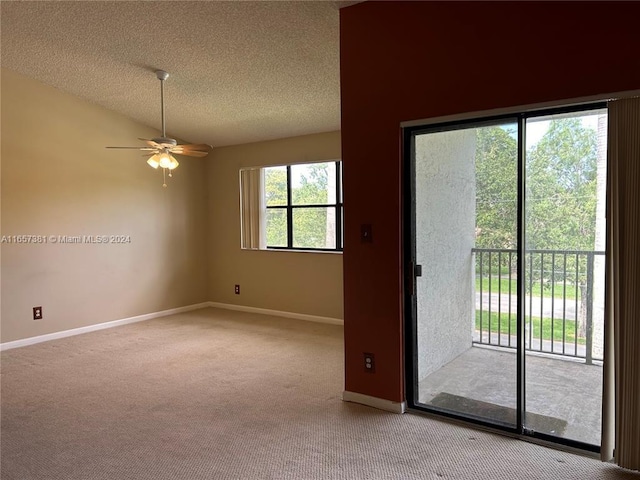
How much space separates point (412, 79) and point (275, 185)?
3.40m

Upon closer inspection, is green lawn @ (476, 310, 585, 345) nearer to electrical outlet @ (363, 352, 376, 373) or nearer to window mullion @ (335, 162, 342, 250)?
electrical outlet @ (363, 352, 376, 373)

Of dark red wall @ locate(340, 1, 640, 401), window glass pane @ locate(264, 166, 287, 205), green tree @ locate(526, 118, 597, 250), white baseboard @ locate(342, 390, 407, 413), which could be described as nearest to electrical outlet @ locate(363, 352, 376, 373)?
dark red wall @ locate(340, 1, 640, 401)

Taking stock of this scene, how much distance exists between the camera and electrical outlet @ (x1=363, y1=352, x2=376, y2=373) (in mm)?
3168

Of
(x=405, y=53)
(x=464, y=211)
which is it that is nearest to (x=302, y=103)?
(x=405, y=53)

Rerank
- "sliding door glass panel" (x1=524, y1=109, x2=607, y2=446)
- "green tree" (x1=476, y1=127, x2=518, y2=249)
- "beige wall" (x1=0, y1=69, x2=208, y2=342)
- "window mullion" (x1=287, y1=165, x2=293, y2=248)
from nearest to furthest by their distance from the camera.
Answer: "sliding door glass panel" (x1=524, y1=109, x2=607, y2=446)
"green tree" (x1=476, y1=127, x2=518, y2=249)
"beige wall" (x1=0, y1=69, x2=208, y2=342)
"window mullion" (x1=287, y1=165, x2=293, y2=248)

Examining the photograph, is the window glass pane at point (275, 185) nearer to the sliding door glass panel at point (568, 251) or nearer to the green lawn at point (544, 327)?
the green lawn at point (544, 327)

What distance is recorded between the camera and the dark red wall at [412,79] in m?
2.33

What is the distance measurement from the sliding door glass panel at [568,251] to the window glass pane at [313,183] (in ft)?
9.89

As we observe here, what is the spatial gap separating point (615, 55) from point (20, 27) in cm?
431

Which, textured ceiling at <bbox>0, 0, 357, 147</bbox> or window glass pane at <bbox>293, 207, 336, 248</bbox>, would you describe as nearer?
textured ceiling at <bbox>0, 0, 357, 147</bbox>

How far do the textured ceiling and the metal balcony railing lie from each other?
2109 mm

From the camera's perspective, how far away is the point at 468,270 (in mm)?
3252

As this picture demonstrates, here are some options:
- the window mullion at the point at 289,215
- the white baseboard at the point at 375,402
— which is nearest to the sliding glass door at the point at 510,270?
the white baseboard at the point at 375,402

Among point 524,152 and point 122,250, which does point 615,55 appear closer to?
point 524,152
